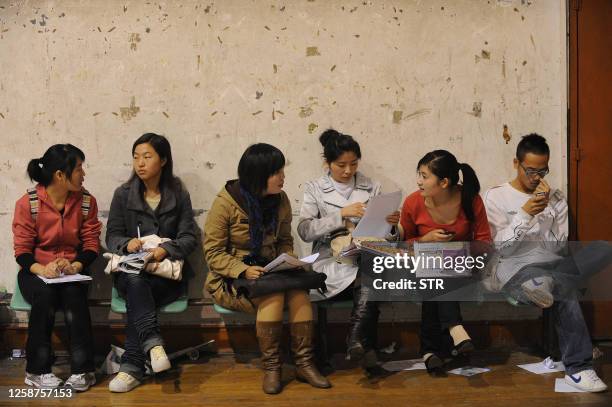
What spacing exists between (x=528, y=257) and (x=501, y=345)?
2.25 feet

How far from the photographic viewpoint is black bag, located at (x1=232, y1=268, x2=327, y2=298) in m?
3.39

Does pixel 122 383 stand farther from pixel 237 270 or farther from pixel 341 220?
pixel 341 220

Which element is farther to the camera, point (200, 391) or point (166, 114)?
point (166, 114)

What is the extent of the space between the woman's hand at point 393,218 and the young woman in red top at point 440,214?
0.29ft

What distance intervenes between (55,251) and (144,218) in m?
0.50

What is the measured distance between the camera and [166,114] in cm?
404

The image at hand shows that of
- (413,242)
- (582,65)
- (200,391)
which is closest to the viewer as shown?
→ (200,391)

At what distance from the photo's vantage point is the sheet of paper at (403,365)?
368cm

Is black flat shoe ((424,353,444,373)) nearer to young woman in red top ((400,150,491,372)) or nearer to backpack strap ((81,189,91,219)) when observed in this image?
young woman in red top ((400,150,491,372))

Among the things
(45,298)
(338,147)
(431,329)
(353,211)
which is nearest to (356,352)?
(431,329)

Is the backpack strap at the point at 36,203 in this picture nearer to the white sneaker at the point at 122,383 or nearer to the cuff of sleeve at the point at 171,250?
the cuff of sleeve at the point at 171,250

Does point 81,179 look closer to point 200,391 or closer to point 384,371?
point 200,391

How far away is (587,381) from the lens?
11.0 ft

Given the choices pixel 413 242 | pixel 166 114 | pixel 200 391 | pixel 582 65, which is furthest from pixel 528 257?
pixel 166 114
